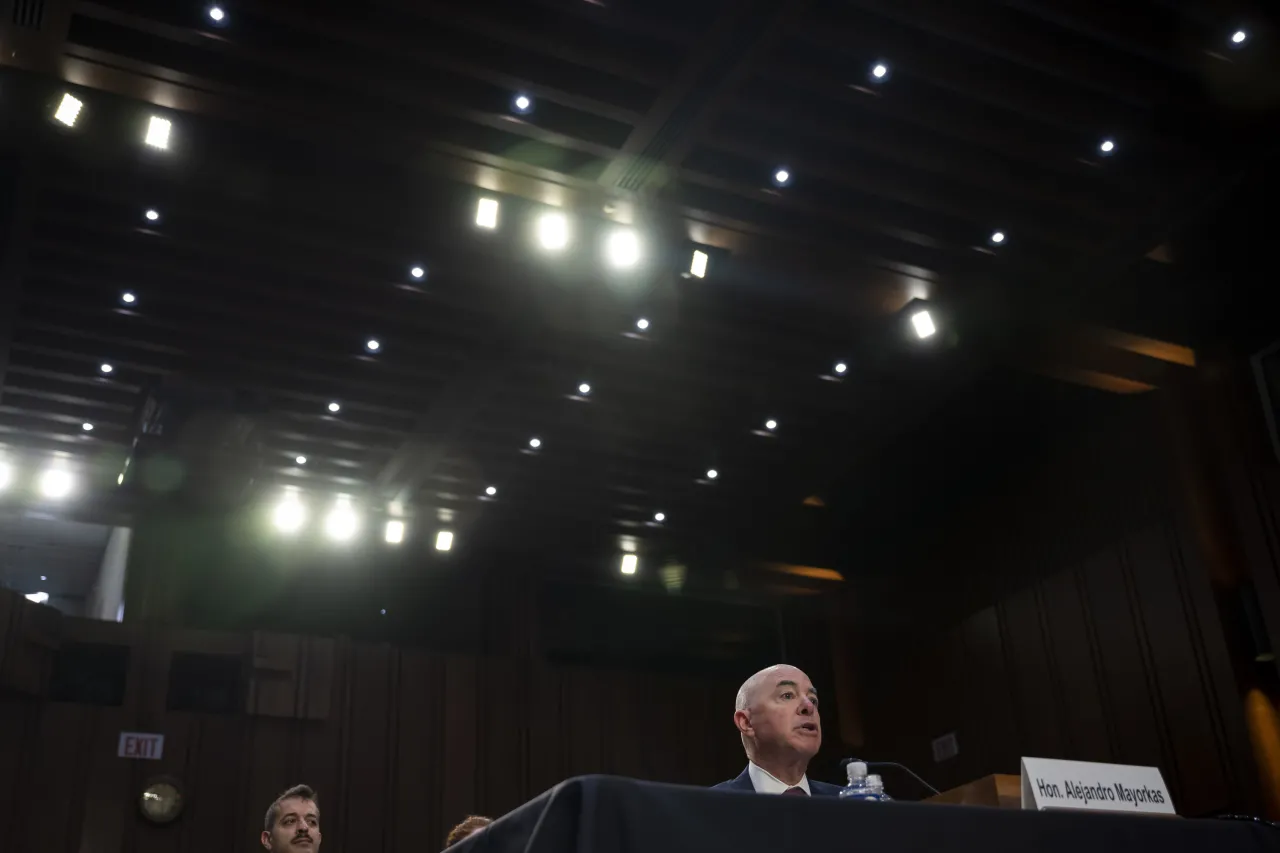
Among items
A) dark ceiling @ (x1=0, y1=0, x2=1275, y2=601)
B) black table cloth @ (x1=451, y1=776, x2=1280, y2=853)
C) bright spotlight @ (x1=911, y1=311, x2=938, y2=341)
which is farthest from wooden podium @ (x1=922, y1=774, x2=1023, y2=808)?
bright spotlight @ (x1=911, y1=311, x2=938, y2=341)

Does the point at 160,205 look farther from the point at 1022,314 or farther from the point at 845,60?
the point at 1022,314

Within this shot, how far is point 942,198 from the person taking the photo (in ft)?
23.1

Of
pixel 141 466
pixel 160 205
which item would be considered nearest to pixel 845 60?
pixel 160 205

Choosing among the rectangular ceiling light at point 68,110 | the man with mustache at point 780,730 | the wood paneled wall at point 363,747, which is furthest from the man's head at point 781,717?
the wood paneled wall at point 363,747

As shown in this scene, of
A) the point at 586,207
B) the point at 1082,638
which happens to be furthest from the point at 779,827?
the point at 1082,638

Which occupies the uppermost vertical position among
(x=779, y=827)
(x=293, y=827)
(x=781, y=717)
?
(x=781, y=717)

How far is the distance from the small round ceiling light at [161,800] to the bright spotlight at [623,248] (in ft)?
19.5

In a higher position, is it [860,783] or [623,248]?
[623,248]

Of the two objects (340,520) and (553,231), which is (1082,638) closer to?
(553,231)

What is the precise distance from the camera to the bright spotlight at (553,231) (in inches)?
271

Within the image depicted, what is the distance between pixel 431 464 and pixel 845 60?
5.29 metres

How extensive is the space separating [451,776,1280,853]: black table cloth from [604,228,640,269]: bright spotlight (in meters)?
5.51

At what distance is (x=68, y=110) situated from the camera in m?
6.01

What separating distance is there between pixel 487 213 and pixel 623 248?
872 millimetres
